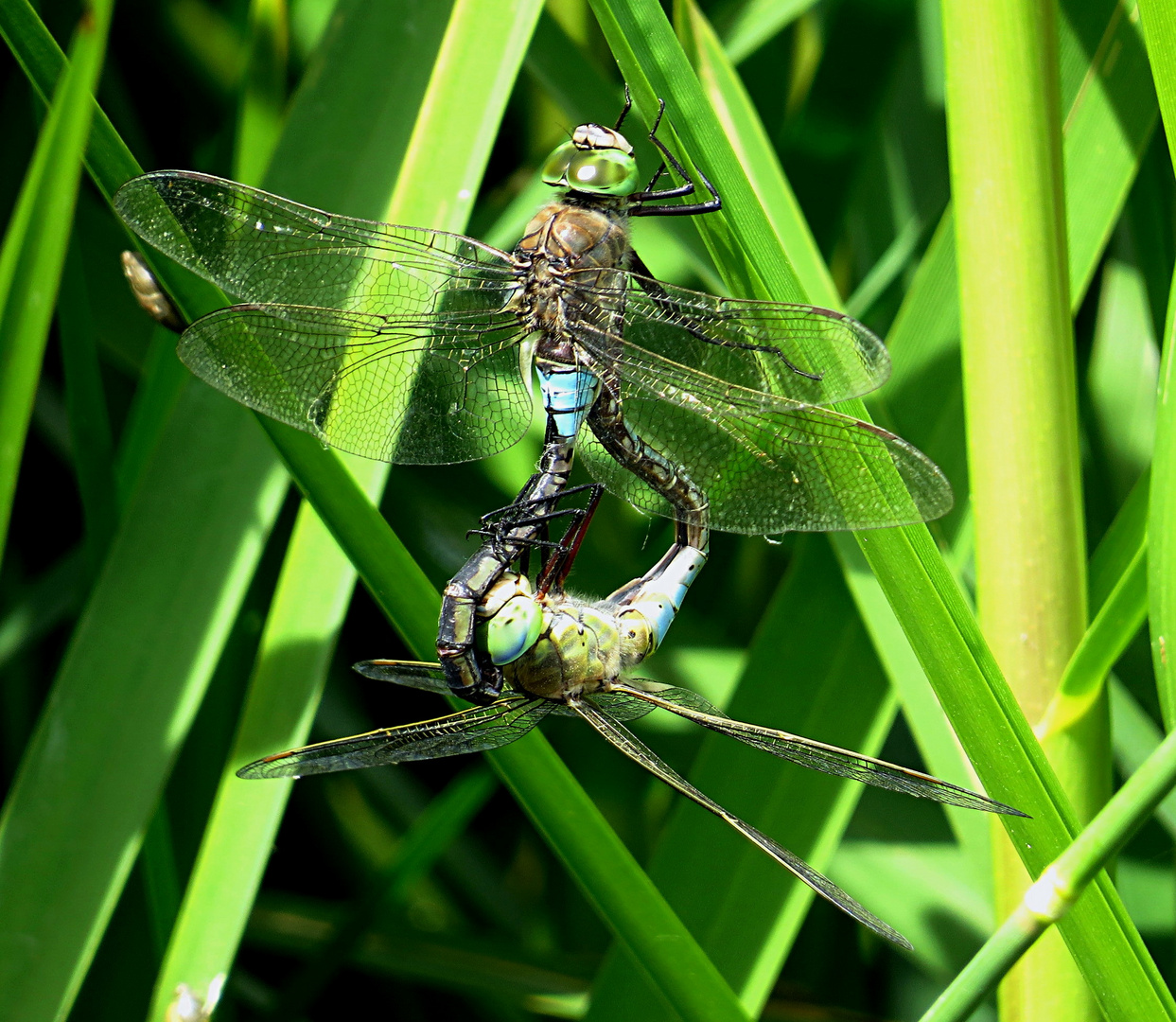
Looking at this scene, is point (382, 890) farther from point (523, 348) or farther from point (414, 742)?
point (523, 348)

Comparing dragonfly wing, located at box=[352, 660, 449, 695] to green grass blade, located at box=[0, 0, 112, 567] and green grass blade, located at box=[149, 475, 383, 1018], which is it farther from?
green grass blade, located at box=[0, 0, 112, 567]

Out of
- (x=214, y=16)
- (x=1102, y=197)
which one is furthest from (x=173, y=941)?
(x=214, y=16)

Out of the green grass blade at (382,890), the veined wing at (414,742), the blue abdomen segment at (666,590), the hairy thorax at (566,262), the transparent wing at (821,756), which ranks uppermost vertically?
the hairy thorax at (566,262)

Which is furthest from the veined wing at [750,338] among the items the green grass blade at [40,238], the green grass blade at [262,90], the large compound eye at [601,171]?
the green grass blade at [262,90]

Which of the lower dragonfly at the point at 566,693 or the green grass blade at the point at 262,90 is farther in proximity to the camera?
the green grass blade at the point at 262,90

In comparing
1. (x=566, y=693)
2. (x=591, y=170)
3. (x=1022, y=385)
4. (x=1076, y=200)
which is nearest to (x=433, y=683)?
(x=566, y=693)

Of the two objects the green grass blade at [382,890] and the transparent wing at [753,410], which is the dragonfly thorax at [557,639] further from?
the green grass blade at [382,890]
